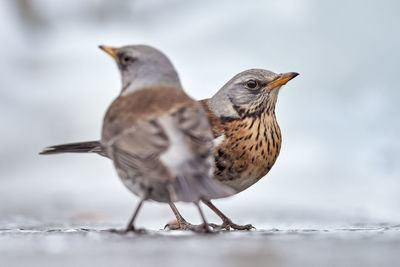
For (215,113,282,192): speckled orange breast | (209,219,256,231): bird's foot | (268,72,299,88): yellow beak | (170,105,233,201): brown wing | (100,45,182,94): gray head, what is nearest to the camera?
(170,105,233,201): brown wing

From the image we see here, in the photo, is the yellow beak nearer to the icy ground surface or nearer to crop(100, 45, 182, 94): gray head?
crop(100, 45, 182, 94): gray head

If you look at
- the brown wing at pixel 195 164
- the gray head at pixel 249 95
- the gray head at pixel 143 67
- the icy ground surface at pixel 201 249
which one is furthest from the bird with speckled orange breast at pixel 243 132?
the brown wing at pixel 195 164

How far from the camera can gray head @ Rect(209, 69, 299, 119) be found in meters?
5.05

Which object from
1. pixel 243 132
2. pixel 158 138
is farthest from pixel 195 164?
pixel 243 132

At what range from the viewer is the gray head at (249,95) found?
16.6ft

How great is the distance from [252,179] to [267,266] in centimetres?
205

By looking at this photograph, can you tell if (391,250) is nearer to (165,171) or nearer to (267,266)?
(267,266)

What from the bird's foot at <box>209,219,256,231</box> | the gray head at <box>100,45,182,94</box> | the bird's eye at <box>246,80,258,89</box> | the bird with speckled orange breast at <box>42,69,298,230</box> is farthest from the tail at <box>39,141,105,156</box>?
the bird's eye at <box>246,80,258,89</box>

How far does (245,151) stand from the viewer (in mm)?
4754

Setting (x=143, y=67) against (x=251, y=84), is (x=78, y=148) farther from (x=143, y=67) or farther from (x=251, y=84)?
(x=251, y=84)

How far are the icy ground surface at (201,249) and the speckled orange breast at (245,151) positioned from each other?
0.76 metres

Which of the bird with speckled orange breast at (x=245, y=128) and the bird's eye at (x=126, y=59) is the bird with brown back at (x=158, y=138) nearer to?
the bird's eye at (x=126, y=59)

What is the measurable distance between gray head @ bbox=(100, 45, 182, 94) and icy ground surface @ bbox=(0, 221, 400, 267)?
935 millimetres

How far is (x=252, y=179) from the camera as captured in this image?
478cm
